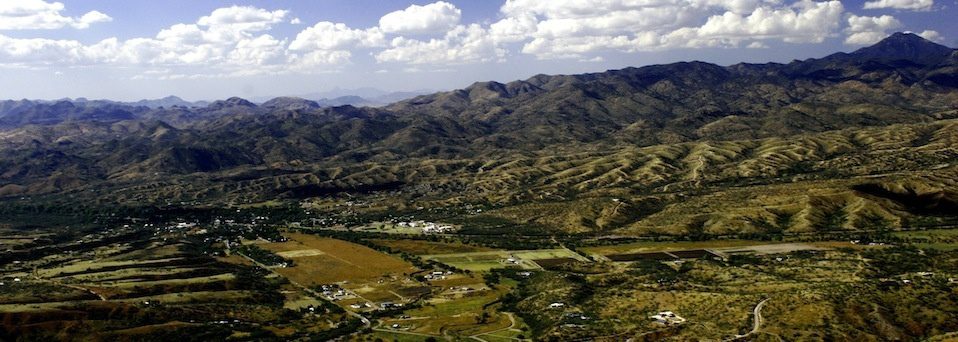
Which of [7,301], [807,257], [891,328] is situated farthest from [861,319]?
[7,301]

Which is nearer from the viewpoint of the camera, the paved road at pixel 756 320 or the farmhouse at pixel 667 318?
the paved road at pixel 756 320

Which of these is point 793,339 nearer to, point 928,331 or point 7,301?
point 928,331

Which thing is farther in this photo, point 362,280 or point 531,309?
point 362,280

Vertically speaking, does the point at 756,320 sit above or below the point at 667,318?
above

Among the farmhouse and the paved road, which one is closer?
the paved road

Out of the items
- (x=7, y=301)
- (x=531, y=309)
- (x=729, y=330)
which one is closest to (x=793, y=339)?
(x=729, y=330)

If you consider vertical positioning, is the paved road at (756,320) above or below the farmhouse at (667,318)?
above

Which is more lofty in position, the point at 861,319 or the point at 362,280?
the point at 861,319

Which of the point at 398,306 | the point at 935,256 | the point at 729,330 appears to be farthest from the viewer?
the point at 935,256

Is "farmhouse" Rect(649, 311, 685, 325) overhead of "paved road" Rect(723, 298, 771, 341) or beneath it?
beneath

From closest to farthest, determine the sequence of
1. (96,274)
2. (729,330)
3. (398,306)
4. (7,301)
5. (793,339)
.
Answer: (793,339), (729,330), (7,301), (398,306), (96,274)

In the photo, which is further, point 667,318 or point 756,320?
point 667,318
